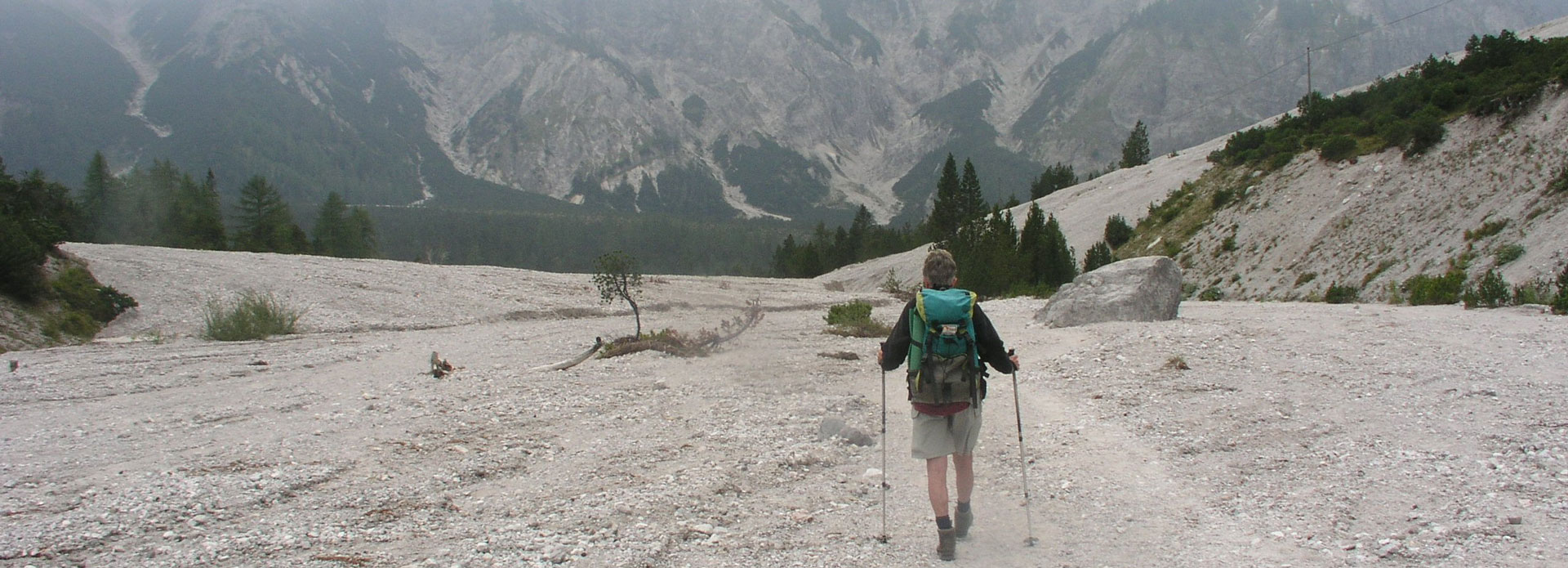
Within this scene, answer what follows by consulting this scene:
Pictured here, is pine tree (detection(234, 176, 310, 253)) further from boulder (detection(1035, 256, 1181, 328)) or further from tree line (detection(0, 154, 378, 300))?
boulder (detection(1035, 256, 1181, 328))

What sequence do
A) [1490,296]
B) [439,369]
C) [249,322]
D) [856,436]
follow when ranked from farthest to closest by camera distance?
1. [249,322]
2. [1490,296]
3. [439,369]
4. [856,436]

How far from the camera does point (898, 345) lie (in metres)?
6.51

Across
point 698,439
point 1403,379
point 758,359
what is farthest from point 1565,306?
point 698,439

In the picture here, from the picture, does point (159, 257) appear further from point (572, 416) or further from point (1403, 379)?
point (1403, 379)

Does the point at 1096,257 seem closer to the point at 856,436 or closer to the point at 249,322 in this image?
the point at 856,436

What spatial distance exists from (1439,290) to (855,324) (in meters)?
15.2

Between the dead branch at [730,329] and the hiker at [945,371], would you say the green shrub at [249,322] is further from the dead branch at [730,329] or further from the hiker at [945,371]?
the hiker at [945,371]

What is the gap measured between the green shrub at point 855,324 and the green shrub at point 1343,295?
15.4 metres

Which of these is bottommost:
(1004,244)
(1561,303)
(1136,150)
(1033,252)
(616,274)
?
(1561,303)

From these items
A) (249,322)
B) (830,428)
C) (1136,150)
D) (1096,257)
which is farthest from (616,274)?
(1136,150)

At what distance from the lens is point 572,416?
10.6 metres

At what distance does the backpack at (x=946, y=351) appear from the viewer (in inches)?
240

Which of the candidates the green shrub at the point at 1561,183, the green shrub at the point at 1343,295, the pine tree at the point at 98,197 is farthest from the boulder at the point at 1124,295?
the pine tree at the point at 98,197

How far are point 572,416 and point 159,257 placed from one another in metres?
29.1
